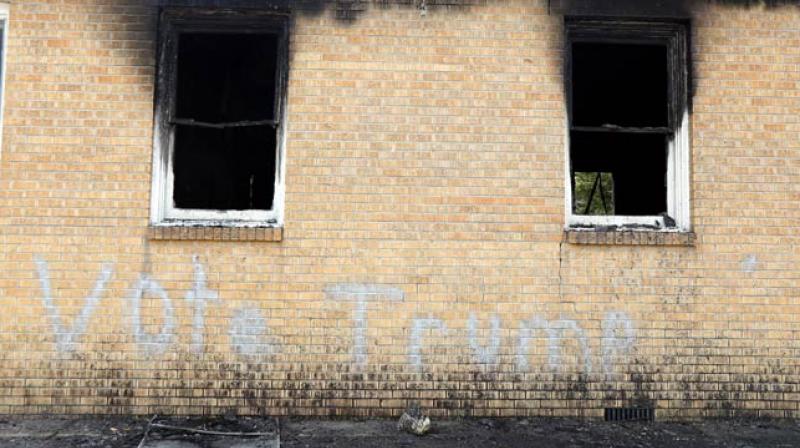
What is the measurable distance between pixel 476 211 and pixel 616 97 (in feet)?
12.3

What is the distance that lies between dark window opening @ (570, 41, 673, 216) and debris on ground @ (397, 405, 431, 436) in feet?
7.18

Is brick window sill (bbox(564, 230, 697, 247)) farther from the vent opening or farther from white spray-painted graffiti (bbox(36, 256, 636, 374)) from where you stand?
the vent opening

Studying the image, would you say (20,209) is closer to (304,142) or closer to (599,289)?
(304,142)

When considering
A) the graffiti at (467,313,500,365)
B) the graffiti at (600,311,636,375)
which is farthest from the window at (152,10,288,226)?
the graffiti at (600,311,636,375)

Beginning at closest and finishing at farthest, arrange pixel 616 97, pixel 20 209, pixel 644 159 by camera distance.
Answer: pixel 20 209 → pixel 644 159 → pixel 616 97

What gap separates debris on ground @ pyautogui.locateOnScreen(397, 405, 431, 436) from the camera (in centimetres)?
453

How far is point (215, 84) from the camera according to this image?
655 centimetres

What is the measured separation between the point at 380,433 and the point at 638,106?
5.05 metres

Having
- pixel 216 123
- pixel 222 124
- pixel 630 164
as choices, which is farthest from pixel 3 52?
pixel 630 164

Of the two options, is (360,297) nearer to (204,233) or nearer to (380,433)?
(380,433)

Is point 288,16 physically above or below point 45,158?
above

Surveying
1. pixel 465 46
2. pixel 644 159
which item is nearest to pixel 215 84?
pixel 465 46

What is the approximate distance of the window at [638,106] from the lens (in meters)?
5.22

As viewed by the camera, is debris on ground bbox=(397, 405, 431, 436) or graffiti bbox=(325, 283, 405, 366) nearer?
debris on ground bbox=(397, 405, 431, 436)
